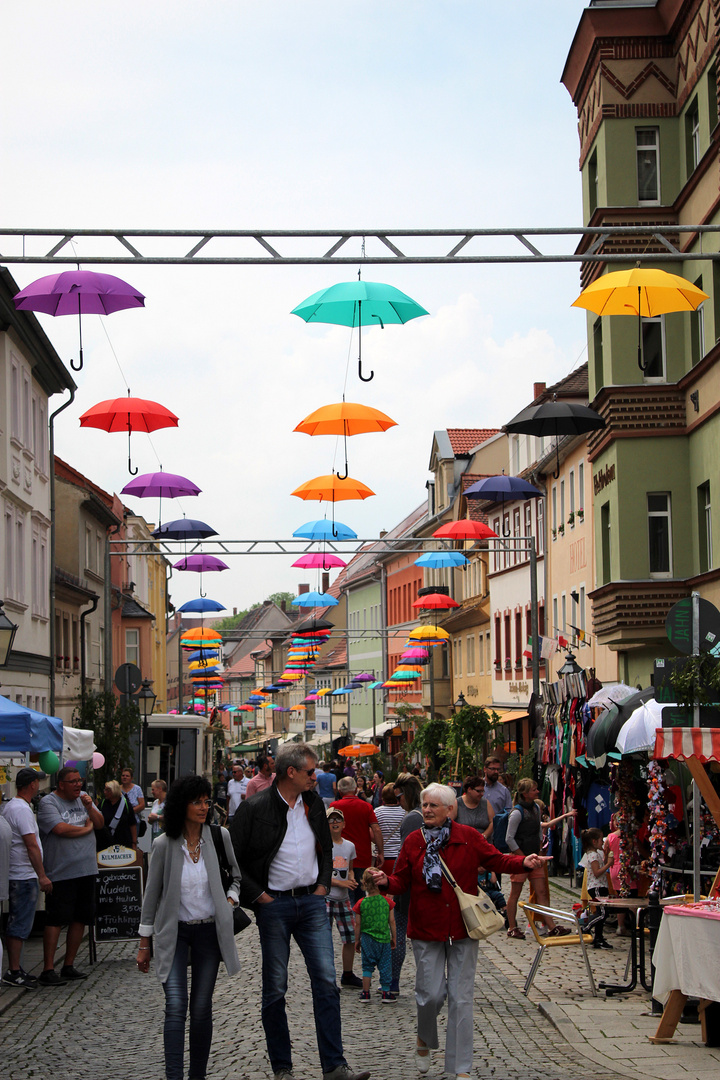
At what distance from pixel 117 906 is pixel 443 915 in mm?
7088

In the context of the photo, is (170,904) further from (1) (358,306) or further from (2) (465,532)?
(2) (465,532)

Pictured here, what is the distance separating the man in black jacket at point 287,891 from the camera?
852 cm

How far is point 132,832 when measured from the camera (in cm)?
1705

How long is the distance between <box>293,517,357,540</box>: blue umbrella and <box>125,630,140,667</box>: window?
Answer: 33.2 metres

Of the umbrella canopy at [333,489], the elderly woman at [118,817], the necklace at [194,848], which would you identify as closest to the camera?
the necklace at [194,848]

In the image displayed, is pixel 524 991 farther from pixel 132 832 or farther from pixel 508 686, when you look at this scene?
pixel 508 686

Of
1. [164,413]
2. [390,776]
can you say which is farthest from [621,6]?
[390,776]

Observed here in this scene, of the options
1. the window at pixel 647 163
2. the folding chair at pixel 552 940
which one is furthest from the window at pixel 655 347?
the folding chair at pixel 552 940

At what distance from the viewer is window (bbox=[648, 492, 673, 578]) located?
82.6 ft

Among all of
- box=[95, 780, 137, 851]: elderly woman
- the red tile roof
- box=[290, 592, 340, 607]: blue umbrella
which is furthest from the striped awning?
the red tile roof

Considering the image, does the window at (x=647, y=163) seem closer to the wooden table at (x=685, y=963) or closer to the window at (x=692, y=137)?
the window at (x=692, y=137)

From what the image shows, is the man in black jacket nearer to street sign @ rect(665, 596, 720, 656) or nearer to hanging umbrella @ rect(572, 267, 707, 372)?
street sign @ rect(665, 596, 720, 656)

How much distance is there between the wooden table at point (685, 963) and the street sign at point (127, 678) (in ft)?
58.2

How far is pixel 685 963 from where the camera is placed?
963cm
